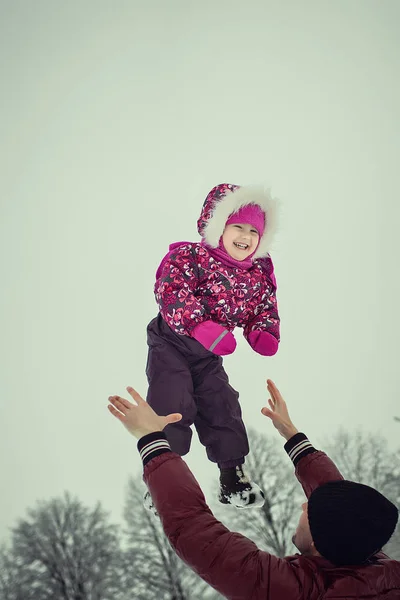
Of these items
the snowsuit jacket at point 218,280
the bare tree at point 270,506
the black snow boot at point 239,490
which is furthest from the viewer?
the bare tree at point 270,506

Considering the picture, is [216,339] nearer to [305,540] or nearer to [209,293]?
[209,293]

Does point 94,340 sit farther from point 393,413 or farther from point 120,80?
point 393,413

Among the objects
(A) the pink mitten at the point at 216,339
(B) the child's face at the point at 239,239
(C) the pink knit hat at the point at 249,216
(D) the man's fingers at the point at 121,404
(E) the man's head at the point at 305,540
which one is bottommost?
(E) the man's head at the point at 305,540

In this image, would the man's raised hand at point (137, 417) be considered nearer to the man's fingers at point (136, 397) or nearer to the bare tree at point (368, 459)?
the man's fingers at point (136, 397)

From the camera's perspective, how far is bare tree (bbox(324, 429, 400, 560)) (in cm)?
222

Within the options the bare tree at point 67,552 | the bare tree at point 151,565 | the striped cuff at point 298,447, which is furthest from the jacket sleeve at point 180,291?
the bare tree at point 67,552

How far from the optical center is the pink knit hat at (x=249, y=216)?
1350 mm

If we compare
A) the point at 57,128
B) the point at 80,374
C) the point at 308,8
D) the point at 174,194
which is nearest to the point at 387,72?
the point at 308,8

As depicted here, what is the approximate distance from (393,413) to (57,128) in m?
2.61

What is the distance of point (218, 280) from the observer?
4.43 ft

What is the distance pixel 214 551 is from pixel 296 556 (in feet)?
0.63

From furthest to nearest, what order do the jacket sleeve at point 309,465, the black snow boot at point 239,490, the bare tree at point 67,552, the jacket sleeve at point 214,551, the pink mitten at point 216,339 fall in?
the bare tree at point 67,552
the black snow boot at point 239,490
the pink mitten at point 216,339
the jacket sleeve at point 309,465
the jacket sleeve at point 214,551

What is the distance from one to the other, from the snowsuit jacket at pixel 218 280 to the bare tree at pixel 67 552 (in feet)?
4.40

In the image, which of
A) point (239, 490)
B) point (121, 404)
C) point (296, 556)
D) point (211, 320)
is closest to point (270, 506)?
point (239, 490)
